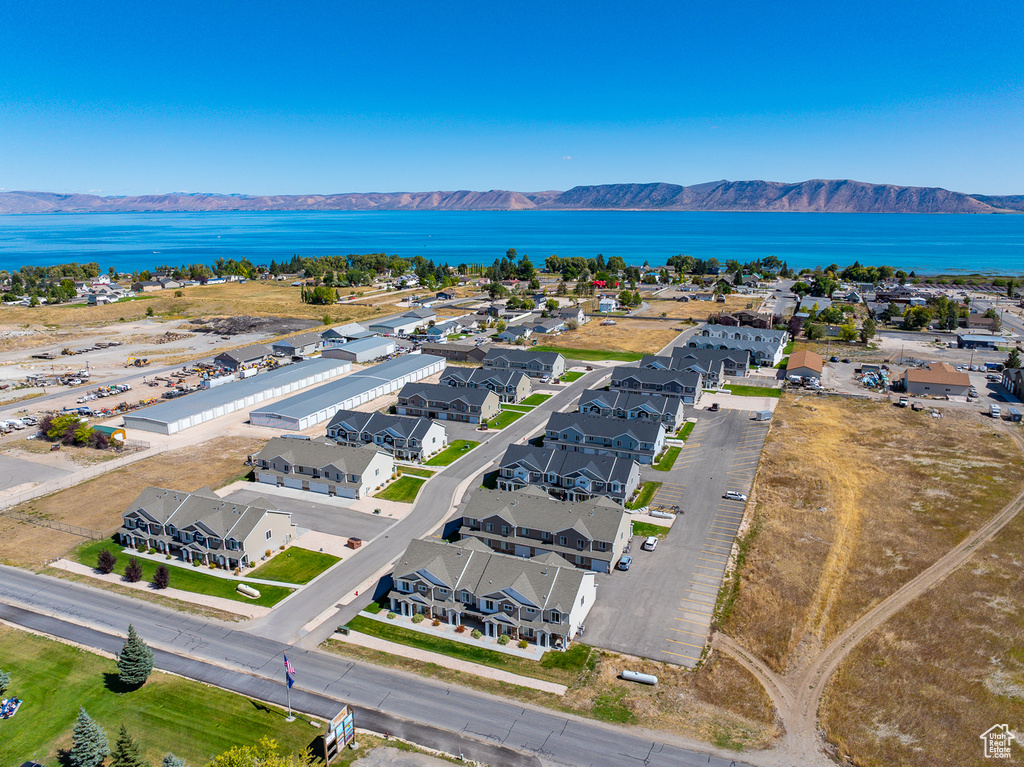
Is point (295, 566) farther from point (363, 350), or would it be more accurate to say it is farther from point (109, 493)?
point (363, 350)

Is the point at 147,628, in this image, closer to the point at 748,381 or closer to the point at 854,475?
the point at 854,475

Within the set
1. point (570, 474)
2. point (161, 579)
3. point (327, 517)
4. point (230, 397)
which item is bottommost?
point (327, 517)

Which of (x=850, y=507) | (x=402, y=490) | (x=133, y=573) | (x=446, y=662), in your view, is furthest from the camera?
(x=402, y=490)

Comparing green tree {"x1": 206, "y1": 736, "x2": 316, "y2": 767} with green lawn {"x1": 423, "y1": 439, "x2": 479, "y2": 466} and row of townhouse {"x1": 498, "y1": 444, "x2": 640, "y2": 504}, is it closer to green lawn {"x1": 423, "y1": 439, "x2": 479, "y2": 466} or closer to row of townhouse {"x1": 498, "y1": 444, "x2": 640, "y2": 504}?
row of townhouse {"x1": 498, "y1": 444, "x2": 640, "y2": 504}

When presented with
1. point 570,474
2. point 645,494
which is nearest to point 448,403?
point 570,474
